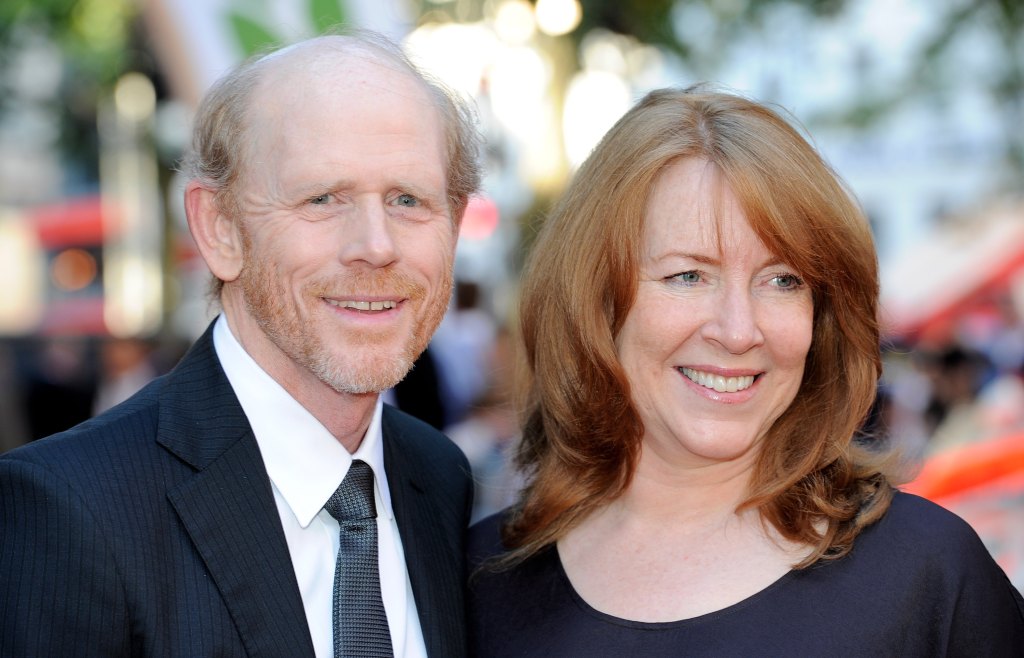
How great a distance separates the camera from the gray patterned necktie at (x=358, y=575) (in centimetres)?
226

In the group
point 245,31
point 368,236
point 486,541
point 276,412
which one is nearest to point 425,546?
point 486,541

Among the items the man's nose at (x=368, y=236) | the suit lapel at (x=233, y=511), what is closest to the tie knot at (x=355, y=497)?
the suit lapel at (x=233, y=511)

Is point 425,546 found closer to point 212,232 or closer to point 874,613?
point 212,232

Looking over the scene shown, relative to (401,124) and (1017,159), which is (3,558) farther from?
(1017,159)

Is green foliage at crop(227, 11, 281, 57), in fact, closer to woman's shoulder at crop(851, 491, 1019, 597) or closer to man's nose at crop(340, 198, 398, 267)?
man's nose at crop(340, 198, 398, 267)

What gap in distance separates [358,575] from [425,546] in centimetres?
38

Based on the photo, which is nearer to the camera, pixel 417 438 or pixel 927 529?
pixel 927 529

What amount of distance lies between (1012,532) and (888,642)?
196cm

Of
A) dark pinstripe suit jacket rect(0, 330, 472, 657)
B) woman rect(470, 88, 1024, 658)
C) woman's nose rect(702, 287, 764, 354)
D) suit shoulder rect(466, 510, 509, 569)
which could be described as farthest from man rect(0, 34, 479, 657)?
woman's nose rect(702, 287, 764, 354)

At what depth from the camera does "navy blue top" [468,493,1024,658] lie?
237 cm

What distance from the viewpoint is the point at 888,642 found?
2.35 meters

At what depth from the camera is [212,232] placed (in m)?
2.53

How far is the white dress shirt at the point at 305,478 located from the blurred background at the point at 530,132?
67cm

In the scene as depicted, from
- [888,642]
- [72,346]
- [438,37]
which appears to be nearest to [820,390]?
[888,642]
